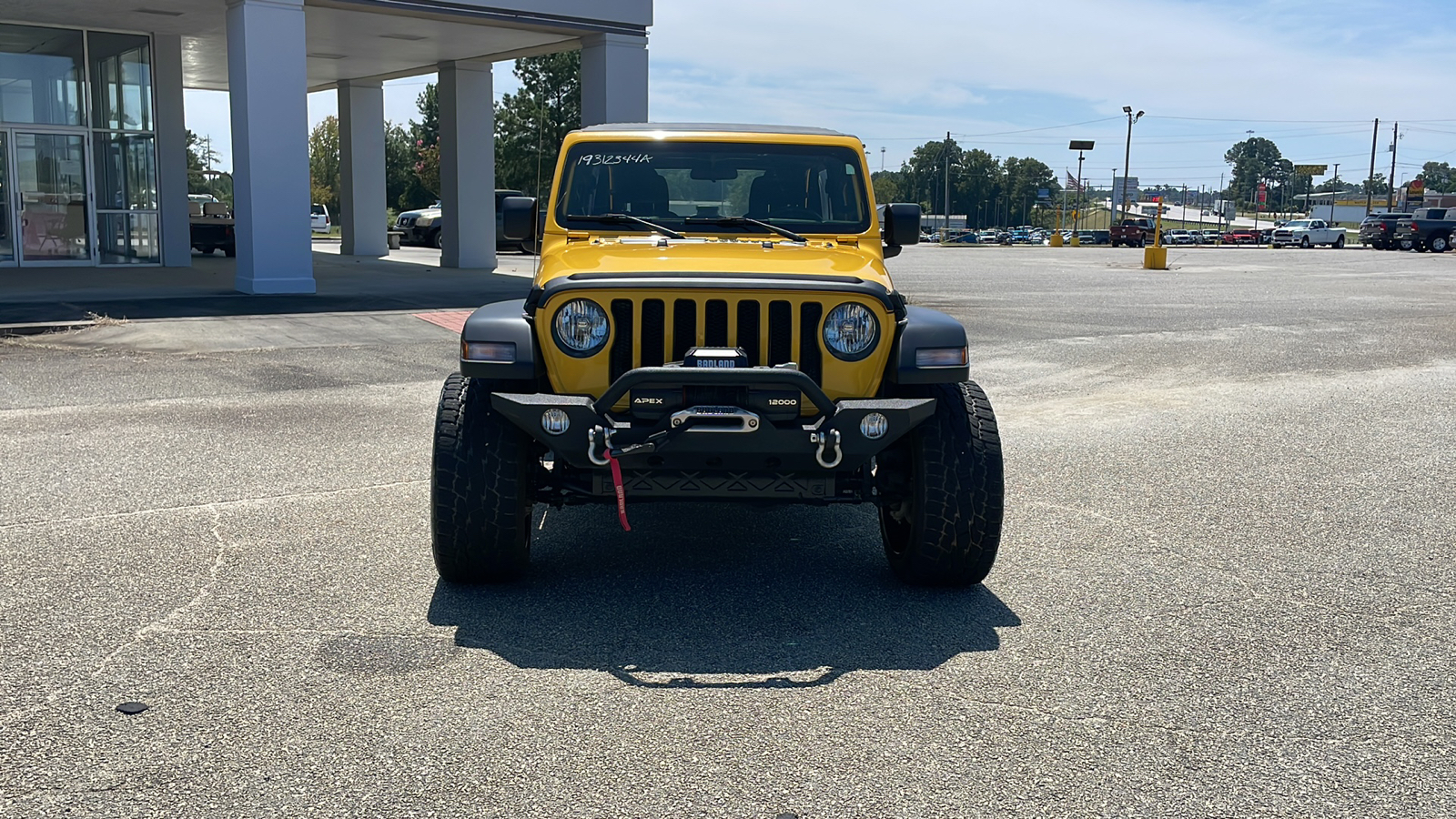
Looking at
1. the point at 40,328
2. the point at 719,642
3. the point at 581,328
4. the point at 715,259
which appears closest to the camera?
the point at 719,642

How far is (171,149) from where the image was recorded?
25109mm

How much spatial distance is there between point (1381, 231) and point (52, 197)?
169ft

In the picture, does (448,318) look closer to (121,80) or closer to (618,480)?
(618,480)

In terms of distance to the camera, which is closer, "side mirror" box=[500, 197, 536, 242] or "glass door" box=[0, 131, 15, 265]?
"side mirror" box=[500, 197, 536, 242]

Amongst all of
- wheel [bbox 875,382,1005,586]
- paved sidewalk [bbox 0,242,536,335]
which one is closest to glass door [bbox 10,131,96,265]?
paved sidewalk [bbox 0,242,536,335]

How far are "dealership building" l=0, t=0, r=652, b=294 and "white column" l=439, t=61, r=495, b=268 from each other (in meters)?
0.04

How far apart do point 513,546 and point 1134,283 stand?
24.2m

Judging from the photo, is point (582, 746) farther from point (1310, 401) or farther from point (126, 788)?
point (1310, 401)

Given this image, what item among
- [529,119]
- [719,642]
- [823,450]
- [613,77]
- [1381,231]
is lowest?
[719,642]

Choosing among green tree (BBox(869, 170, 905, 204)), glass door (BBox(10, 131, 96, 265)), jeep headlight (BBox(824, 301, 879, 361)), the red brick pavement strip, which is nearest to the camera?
jeep headlight (BBox(824, 301, 879, 361))

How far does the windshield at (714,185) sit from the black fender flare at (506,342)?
1.21 meters

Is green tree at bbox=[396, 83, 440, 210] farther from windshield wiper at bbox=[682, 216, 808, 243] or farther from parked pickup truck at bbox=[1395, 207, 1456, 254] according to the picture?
windshield wiper at bbox=[682, 216, 808, 243]

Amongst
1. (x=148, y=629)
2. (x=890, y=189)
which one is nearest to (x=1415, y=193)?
(x=890, y=189)

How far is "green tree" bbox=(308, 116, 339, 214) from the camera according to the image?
76438 millimetres
